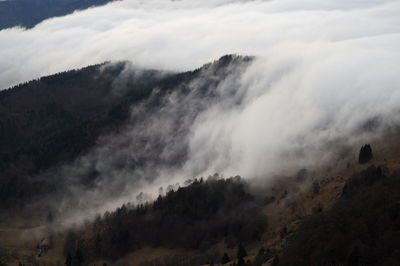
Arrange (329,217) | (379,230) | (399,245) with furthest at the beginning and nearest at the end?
(329,217), (379,230), (399,245)

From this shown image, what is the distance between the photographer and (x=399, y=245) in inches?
6029

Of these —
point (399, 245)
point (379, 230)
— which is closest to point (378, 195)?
point (379, 230)

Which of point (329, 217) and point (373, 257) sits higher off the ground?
point (329, 217)

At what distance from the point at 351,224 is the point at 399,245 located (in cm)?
2695

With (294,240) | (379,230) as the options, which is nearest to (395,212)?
(379,230)

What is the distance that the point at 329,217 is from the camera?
19700 cm

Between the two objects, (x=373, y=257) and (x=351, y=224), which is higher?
(x=351, y=224)

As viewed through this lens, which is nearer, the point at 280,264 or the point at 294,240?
the point at 280,264

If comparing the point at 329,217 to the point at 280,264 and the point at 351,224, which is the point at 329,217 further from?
the point at 280,264

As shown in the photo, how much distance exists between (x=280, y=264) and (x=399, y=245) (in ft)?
132

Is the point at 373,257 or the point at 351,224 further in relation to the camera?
the point at 351,224

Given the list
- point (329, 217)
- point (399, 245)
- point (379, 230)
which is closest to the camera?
point (399, 245)

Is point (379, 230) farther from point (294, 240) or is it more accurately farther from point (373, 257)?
point (294, 240)

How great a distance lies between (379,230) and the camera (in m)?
169
